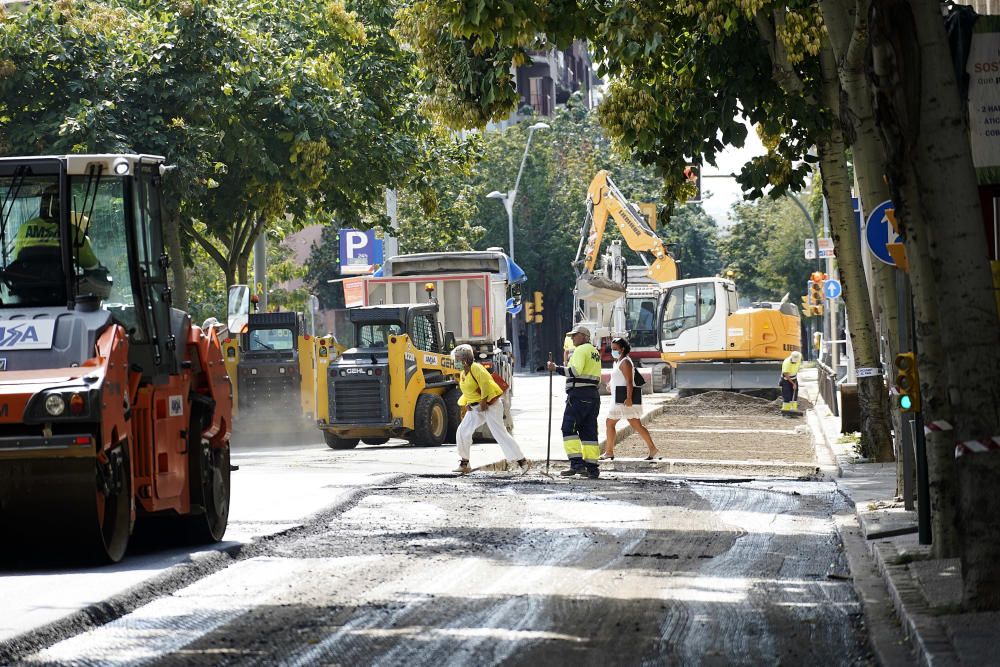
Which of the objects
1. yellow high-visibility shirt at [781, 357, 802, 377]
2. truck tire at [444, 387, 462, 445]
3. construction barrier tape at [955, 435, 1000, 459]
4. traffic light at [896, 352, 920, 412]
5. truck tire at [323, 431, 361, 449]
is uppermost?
traffic light at [896, 352, 920, 412]

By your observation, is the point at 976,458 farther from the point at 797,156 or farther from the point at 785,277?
the point at 785,277

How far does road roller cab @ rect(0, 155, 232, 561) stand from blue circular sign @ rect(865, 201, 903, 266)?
511 cm

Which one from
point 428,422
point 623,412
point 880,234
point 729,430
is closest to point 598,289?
point 729,430

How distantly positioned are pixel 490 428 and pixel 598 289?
77.9 ft

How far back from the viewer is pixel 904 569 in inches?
394

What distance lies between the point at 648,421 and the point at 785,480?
49.3ft

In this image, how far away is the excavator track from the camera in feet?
35.0

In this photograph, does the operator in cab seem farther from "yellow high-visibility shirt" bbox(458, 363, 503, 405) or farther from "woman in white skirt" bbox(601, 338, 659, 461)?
"woman in white skirt" bbox(601, 338, 659, 461)

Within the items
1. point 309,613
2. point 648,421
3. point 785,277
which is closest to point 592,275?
point 648,421

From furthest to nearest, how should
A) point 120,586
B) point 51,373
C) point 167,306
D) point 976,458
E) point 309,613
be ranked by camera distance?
point 167,306 → point 51,373 → point 120,586 → point 309,613 → point 976,458

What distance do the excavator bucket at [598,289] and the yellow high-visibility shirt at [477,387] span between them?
23.0 metres

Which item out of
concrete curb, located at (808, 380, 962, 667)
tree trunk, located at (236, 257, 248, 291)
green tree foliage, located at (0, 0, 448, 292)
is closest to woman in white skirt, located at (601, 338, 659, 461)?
green tree foliage, located at (0, 0, 448, 292)

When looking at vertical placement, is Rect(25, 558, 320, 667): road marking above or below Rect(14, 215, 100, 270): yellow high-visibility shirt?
below

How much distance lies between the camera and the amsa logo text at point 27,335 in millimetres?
11086
